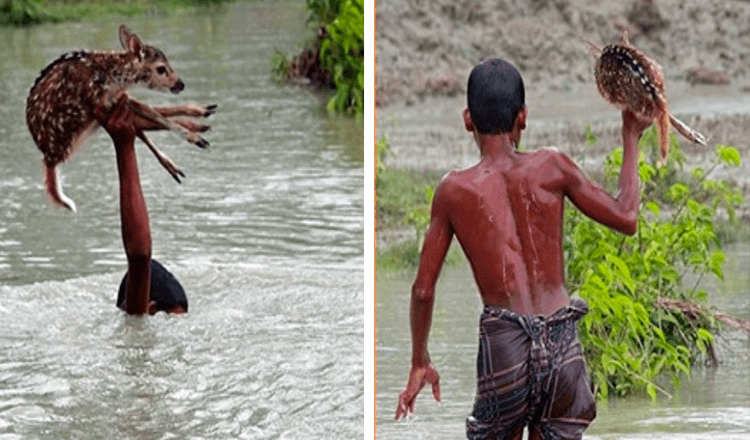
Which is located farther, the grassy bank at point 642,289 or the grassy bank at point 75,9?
the grassy bank at point 75,9

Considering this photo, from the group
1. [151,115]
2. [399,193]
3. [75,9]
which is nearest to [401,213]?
[399,193]

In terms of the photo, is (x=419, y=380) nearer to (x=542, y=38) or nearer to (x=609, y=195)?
(x=609, y=195)

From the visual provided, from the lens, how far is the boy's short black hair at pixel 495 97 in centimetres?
211

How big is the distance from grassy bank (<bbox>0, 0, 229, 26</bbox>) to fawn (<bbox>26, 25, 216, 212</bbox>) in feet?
21.2

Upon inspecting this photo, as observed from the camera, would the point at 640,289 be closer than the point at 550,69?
Yes

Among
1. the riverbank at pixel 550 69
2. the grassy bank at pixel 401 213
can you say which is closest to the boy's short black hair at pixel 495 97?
the grassy bank at pixel 401 213

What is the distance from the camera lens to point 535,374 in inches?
82.0

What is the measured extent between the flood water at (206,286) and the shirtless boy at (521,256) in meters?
0.95

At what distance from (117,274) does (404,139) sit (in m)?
1.19

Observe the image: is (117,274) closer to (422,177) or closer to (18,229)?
(18,229)

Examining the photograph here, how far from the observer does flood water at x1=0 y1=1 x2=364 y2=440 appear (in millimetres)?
3141

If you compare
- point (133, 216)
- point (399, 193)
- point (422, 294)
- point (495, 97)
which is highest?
point (495, 97)

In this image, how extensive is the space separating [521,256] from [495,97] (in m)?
0.17

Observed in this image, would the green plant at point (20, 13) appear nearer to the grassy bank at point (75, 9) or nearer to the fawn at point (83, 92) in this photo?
the grassy bank at point (75, 9)
